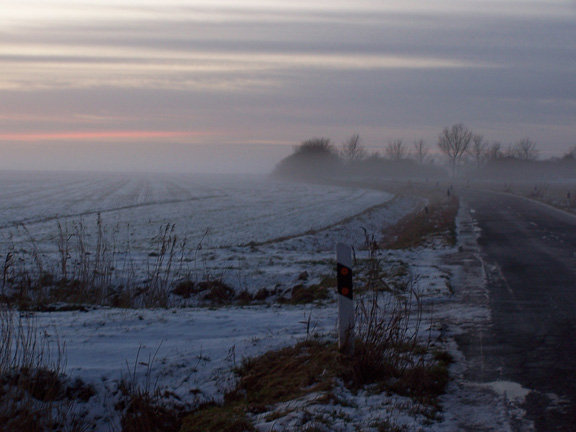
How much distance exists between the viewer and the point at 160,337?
735 centimetres

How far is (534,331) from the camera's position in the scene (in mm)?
7289

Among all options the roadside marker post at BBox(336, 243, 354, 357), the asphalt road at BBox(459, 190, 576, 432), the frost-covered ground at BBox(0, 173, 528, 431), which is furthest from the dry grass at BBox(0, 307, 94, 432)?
the asphalt road at BBox(459, 190, 576, 432)

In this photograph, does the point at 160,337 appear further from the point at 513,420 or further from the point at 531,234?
the point at 531,234

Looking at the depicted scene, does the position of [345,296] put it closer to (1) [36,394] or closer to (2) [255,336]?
(2) [255,336]

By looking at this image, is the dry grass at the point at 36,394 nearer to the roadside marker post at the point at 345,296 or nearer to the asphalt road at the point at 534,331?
the roadside marker post at the point at 345,296

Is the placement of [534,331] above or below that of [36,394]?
above

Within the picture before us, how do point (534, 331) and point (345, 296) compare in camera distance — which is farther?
point (534, 331)

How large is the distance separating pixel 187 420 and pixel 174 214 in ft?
103

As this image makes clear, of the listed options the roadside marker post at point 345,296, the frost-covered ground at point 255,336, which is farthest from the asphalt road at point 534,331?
the roadside marker post at point 345,296

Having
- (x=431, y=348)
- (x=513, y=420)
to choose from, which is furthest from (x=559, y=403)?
(x=431, y=348)

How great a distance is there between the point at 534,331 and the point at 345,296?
335 centimetres

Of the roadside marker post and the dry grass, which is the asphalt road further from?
the dry grass

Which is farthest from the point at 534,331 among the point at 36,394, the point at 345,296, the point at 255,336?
the point at 36,394

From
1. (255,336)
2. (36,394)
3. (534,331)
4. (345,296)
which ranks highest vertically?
(345,296)
